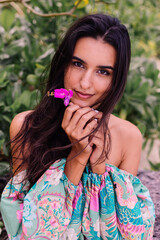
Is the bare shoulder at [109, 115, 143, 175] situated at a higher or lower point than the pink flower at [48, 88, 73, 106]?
lower

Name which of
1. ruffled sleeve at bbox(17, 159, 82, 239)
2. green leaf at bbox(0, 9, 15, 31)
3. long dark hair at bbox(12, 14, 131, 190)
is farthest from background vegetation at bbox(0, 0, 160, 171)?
ruffled sleeve at bbox(17, 159, 82, 239)

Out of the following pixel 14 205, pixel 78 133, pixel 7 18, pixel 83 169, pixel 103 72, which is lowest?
pixel 14 205

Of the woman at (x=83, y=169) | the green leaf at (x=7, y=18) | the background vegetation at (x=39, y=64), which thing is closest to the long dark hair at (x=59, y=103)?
the woman at (x=83, y=169)

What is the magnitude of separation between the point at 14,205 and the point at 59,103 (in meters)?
0.52

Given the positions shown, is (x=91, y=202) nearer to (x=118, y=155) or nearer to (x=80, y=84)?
(x=118, y=155)

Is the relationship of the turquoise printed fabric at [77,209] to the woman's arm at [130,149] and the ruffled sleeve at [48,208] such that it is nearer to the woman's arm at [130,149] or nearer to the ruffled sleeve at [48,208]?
the ruffled sleeve at [48,208]

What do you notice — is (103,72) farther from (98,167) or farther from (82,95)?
(98,167)

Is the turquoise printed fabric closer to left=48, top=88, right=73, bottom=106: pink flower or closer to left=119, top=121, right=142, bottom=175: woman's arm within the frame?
left=119, top=121, right=142, bottom=175: woman's arm

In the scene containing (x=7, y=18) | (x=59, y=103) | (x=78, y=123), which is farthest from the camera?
(x=7, y=18)

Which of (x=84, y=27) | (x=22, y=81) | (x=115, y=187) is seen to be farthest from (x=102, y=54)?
(x=22, y=81)

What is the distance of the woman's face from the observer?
1189 millimetres

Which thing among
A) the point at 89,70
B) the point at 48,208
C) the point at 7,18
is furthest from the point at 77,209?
the point at 7,18

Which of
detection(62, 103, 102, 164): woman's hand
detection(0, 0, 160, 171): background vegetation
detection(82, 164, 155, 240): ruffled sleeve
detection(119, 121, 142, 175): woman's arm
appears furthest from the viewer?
detection(0, 0, 160, 171): background vegetation

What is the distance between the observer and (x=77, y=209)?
1.23 m
